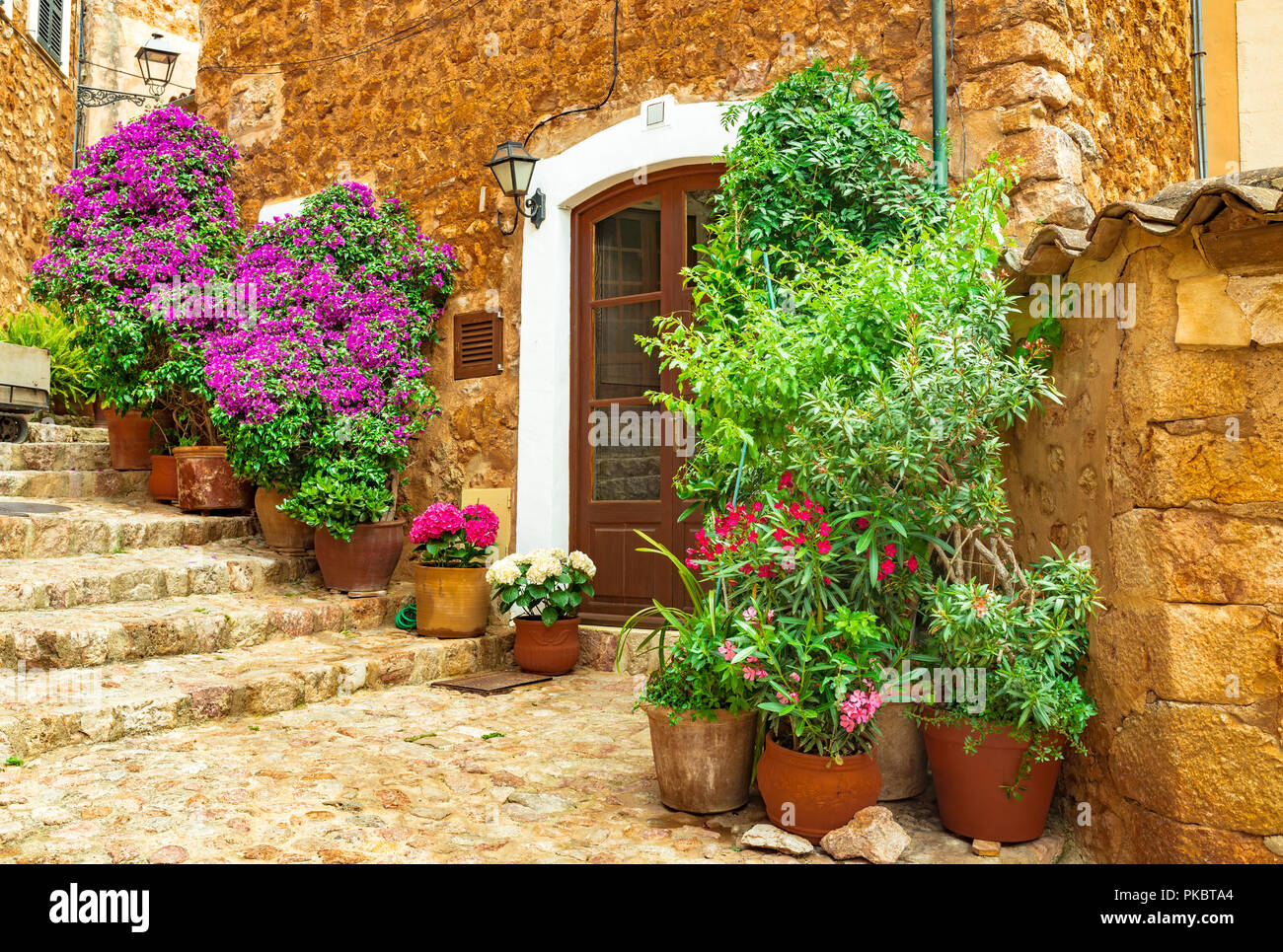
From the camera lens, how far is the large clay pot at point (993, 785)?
2.71 m

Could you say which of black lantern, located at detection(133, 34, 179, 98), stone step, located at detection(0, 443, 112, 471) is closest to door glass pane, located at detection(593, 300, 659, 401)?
stone step, located at detection(0, 443, 112, 471)

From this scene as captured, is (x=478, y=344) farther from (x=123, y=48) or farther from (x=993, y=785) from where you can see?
(x=123, y=48)

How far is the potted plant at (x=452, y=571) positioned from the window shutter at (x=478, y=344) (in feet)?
→ 3.14

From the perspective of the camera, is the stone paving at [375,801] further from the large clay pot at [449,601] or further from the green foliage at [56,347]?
the green foliage at [56,347]

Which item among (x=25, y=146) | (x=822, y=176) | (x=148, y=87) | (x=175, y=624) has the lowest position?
(x=175, y=624)

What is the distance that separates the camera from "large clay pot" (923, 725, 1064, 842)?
2.71 metres

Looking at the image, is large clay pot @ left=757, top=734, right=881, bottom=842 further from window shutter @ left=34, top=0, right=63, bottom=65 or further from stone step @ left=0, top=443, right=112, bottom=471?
window shutter @ left=34, top=0, right=63, bottom=65

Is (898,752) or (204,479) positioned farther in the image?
(204,479)

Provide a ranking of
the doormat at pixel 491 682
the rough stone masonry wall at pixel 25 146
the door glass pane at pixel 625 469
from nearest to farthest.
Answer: the doormat at pixel 491 682
the door glass pane at pixel 625 469
the rough stone masonry wall at pixel 25 146

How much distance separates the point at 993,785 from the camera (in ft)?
8.90

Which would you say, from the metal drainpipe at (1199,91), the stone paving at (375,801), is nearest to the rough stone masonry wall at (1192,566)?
the stone paving at (375,801)

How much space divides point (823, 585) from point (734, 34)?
10.9ft

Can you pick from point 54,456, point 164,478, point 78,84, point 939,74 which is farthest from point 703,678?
point 78,84

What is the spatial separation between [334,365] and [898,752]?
12.8ft
